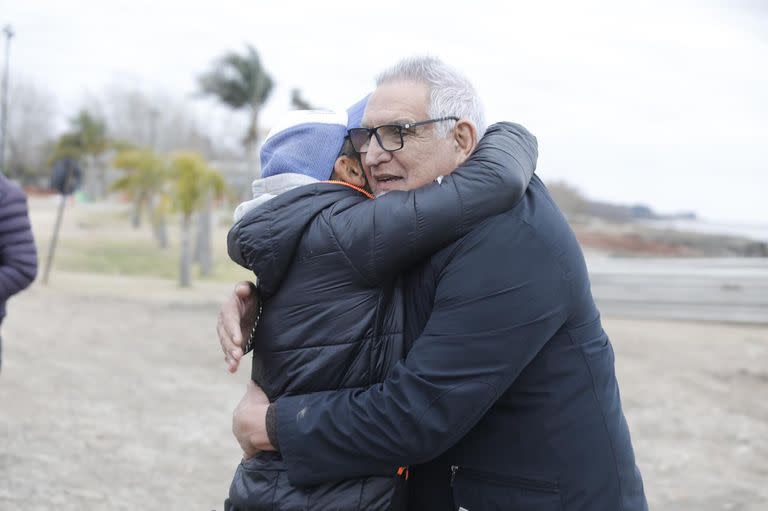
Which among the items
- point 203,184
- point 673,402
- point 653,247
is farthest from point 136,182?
point 673,402

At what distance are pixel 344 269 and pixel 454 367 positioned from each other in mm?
293

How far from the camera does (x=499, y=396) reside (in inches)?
66.2

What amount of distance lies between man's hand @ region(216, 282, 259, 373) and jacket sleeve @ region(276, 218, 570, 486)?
26 cm

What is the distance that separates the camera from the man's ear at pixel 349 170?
6.16 feet

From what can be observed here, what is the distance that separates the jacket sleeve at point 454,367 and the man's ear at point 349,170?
1.16 ft

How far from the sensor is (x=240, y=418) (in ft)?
5.86

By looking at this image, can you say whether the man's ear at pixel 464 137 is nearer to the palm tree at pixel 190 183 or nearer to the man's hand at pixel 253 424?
the man's hand at pixel 253 424

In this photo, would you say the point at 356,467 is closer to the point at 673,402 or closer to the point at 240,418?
the point at 240,418

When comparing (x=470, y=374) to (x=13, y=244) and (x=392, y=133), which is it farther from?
(x=13, y=244)

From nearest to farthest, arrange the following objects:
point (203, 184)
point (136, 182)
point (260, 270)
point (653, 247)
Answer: point (260, 270) → point (203, 184) → point (653, 247) → point (136, 182)

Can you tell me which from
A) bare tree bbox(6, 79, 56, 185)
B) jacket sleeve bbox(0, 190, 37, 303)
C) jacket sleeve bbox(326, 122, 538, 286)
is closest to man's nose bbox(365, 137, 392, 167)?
jacket sleeve bbox(326, 122, 538, 286)

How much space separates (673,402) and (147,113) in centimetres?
6897

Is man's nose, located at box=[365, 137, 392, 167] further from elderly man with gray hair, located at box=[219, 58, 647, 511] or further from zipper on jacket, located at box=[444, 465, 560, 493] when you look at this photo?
zipper on jacket, located at box=[444, 465, 560, 493]

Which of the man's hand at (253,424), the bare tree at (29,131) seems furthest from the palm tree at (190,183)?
the bare tree at (29,131)
